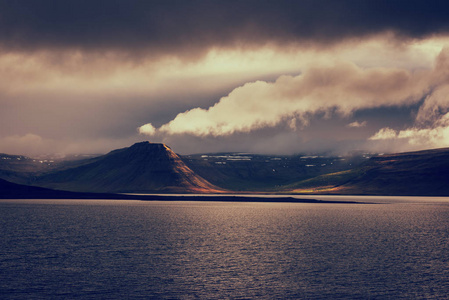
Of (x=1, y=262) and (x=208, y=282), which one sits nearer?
(x=208, y=282)

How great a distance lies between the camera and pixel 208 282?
6041 centimetres

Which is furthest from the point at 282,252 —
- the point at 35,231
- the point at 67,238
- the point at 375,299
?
the point at 35,231

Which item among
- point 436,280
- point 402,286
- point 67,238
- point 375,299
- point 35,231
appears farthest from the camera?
point 35,231

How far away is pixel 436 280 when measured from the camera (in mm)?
62156

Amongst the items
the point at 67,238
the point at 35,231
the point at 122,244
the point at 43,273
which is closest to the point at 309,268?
the point at 43,273

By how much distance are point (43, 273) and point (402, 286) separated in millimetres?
47046

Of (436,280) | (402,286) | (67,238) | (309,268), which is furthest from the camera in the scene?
(67,238)

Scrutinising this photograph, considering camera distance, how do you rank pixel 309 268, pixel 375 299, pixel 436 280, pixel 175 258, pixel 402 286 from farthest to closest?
1. pixel 175 258
2. pixel 309 268
3. pixel 436 280
4. pixel 402 286
5. pixel 375 299

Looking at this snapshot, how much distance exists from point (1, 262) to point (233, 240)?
173ft

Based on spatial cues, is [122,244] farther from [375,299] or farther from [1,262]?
[375,299]

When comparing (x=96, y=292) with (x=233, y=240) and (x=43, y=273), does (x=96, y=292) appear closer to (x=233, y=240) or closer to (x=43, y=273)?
(x=43, y=273)

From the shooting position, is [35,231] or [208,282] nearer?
[208,282]

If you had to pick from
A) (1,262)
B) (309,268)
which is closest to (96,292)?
(1,262)

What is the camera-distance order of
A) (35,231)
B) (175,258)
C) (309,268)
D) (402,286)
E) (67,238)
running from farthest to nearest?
1. (35,231)
2. (67,238)
3. (175,258)
4. (309,268)
5. (402,286)
